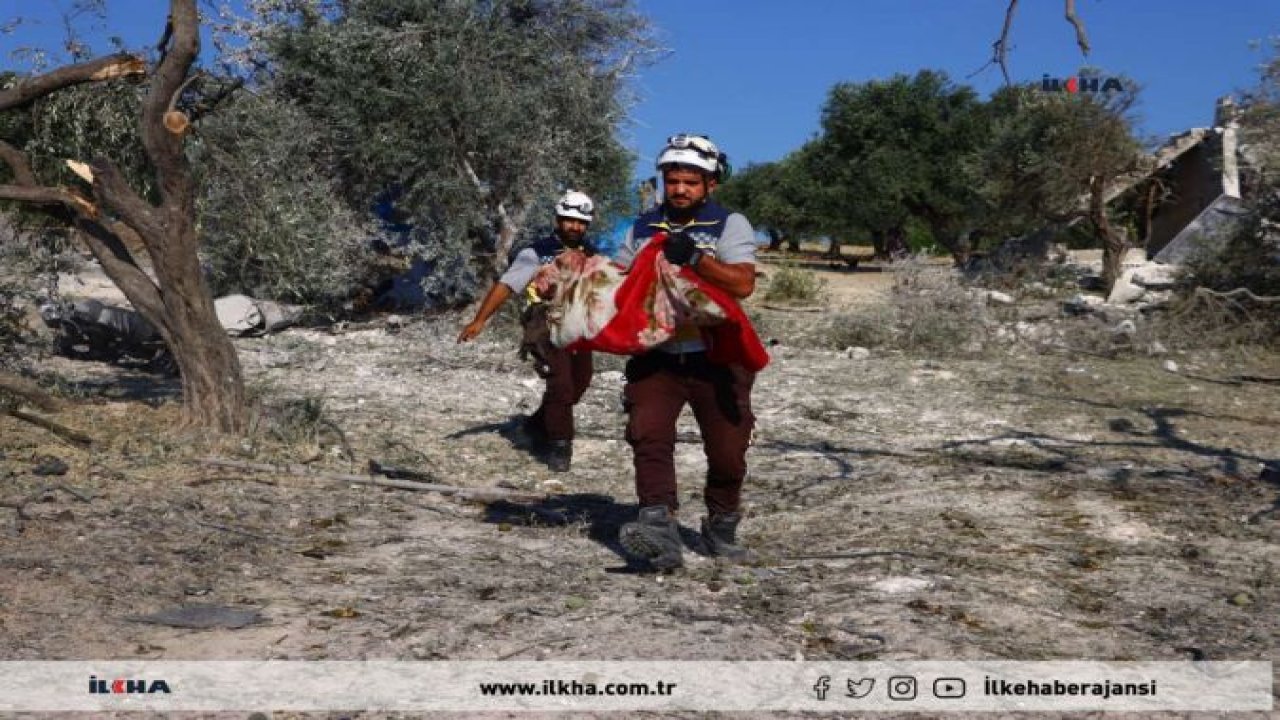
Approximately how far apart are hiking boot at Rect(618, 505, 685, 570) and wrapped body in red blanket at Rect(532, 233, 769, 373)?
24.2 inches

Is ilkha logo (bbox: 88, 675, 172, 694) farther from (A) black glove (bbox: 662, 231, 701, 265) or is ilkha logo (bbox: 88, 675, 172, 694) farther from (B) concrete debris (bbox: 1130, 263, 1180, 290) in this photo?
(B) concrete debris (bbox: 1130, 263, 1180, 290)

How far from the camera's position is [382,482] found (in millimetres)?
6211

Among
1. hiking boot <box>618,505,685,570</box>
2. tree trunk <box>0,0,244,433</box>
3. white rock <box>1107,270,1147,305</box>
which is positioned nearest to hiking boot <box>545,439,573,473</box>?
tree trunk <box>0,0,244,433</box>

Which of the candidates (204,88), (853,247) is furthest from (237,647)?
(853,247)

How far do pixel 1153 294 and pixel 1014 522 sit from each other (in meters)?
12.6

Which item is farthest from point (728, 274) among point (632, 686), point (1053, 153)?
point (1053, 153)

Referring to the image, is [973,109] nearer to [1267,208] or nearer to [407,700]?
[1267,208]

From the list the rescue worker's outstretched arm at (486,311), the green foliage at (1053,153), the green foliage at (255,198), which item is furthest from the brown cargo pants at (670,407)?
A: the green foliage at (1053,153)

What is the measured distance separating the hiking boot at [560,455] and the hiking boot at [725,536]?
2.45m

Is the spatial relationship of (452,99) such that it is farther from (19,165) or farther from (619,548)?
(619,548)

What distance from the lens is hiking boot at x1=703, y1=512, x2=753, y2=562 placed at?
4.86 m

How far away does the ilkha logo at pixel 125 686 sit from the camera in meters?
3.14

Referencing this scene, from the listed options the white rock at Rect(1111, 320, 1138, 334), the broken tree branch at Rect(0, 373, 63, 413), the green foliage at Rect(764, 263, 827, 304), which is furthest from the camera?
the green foliage at Rect(764, 263, 827, 304)

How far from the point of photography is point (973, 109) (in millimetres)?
32969
